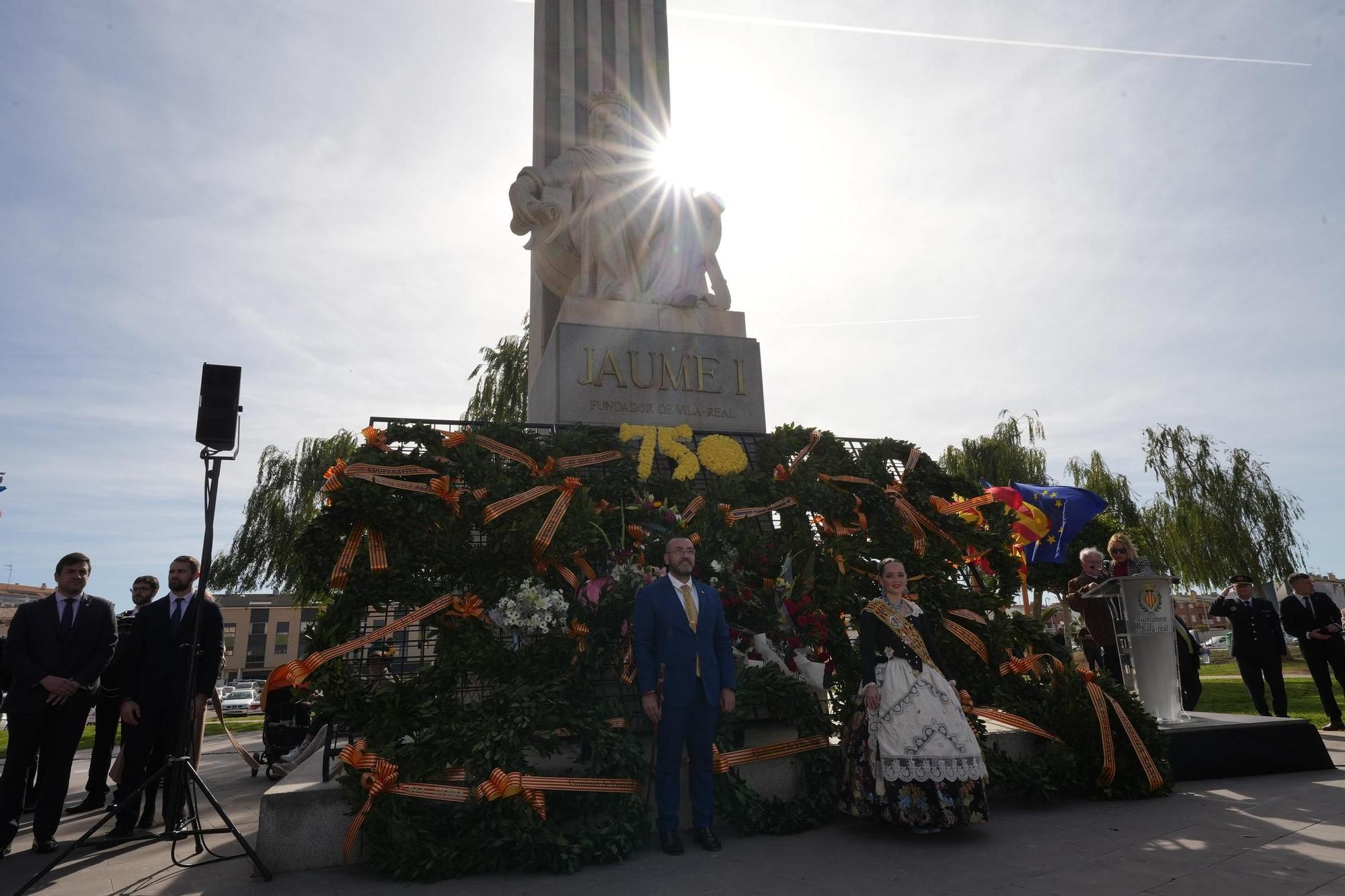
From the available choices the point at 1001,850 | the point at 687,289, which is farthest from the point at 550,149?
the point at 1001,850

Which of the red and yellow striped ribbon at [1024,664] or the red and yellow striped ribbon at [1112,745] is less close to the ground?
the red and yellow striped ribbon at [1024,664]

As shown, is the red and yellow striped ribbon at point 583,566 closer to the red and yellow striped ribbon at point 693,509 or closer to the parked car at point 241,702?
the red and yellow striped ribbon at point 693,509

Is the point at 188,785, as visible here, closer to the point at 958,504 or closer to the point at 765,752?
the point at 765,752

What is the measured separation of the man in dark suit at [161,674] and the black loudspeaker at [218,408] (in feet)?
3.42

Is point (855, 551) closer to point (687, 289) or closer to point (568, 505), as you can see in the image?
point (568, 505)

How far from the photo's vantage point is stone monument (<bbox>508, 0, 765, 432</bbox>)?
297 inches

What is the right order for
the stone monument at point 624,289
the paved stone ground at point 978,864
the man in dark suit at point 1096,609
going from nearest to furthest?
the paved stone ground at point 978,864
the man in dark suit at point 1096,609
the stone monument at point 624,289

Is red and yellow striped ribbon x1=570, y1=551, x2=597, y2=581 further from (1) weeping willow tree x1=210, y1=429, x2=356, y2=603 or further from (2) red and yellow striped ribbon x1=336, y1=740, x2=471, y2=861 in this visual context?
(1) weeping willow tree x1=210, y1=429, x2=356, y2=603

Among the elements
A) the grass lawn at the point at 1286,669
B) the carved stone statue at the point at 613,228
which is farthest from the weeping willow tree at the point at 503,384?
the grass lawn at the point at 1286,669

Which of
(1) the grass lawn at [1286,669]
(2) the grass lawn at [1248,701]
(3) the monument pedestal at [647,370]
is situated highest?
(3) the monument pedestal at [647,370]

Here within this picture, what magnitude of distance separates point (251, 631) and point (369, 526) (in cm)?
8434

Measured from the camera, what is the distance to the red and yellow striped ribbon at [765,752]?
454 cm

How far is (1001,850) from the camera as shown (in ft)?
13.1

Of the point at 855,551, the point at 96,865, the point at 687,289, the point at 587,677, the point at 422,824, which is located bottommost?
the point at 96,865
